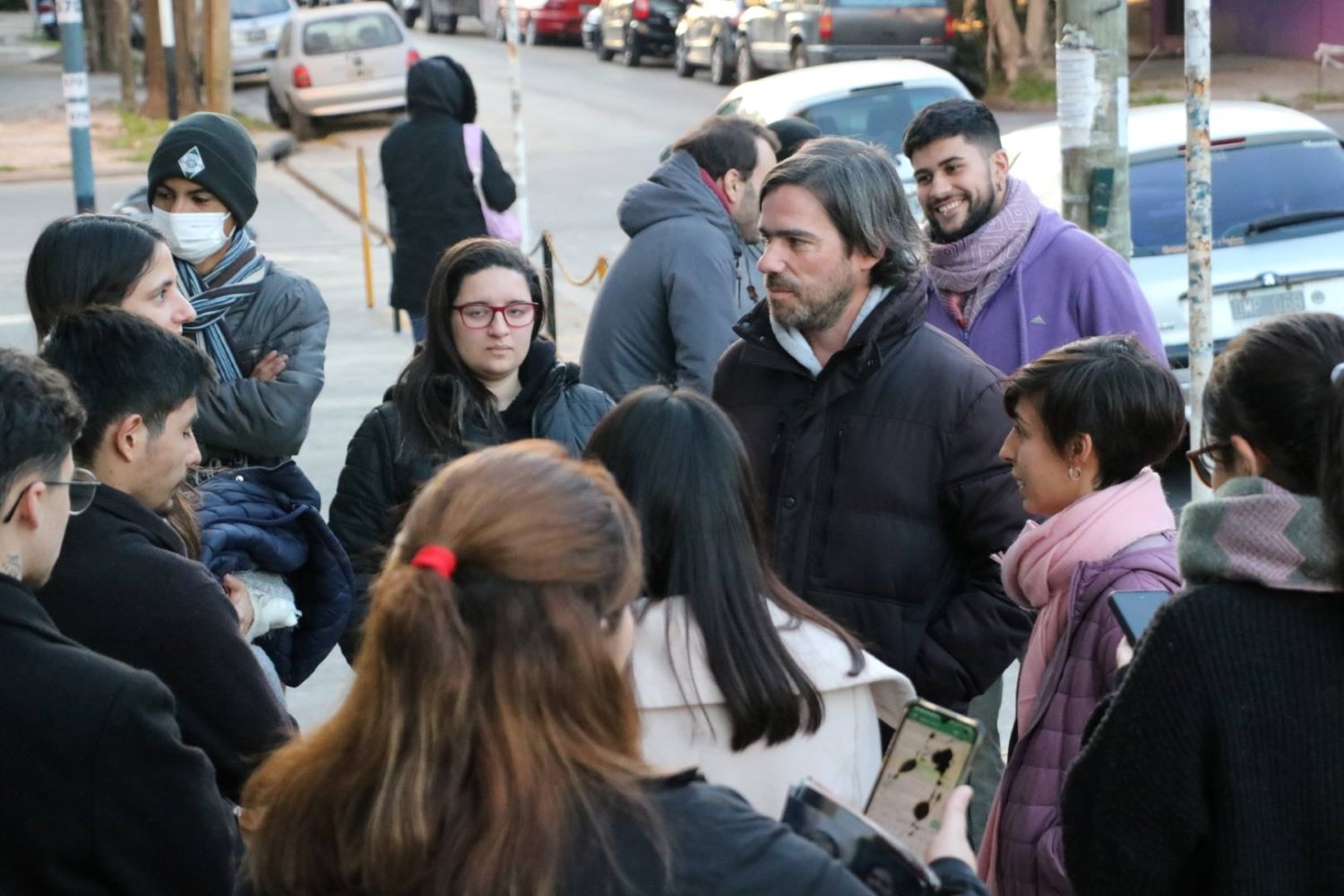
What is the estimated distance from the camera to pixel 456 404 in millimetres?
4156

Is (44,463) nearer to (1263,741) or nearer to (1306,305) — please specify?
(1263,741)

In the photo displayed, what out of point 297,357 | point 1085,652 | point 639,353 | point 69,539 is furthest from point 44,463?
point 639,353

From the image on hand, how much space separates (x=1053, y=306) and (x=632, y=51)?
28650 millimetres

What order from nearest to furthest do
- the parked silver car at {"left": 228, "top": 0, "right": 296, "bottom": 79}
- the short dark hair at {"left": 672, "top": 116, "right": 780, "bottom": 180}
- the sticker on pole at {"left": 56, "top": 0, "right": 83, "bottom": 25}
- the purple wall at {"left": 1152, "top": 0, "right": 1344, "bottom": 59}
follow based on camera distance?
the short dark hair at {"left": 672, "top": 116, "right": 780, "bottom": 180} < the sticker on pole at {"left": 56, "top": 0, "right": 83, "bottom": 25} < the purple wall at {"left": 1152, "top": 0, "right": 1344, "bottom": 59} < the parked silver car at {"left": 228, "top": 0, "right": 296, "bottom": 79}

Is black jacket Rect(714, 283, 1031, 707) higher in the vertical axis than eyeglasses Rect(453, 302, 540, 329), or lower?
lower

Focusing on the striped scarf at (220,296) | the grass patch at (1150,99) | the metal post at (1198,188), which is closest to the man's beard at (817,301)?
the striped scarf at (220,296)

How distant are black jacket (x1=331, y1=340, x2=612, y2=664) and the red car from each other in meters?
33.2

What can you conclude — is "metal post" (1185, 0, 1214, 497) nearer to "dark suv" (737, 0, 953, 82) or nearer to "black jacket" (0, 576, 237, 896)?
"black jacket" (0, 576, 237, 896)

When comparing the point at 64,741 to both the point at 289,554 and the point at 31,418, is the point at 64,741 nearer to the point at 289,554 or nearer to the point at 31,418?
the point at 31,418

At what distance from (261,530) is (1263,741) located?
8.22 feet

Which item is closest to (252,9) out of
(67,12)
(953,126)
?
(67,12)

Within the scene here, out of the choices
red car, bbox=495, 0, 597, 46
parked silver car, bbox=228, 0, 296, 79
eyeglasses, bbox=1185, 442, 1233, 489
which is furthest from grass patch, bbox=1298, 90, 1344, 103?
eyeglasses, bbox=1185, 442, 1233, 489

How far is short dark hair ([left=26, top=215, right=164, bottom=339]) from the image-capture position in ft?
12.8

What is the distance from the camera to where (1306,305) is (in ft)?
26.5
